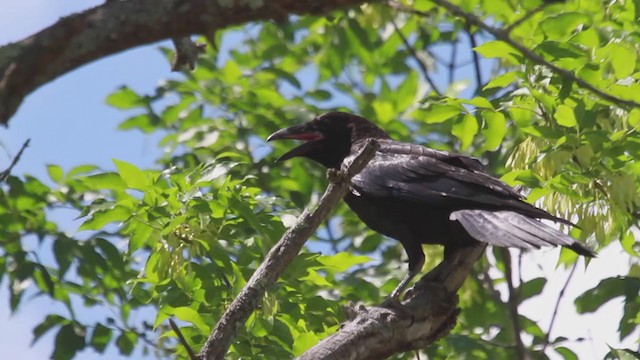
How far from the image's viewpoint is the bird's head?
264 inches

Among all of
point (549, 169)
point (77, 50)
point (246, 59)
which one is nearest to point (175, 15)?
point (77, 50)

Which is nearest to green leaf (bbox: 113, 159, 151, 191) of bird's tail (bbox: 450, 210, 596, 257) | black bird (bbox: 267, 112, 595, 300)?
black bird (bbox: 267, 112, 595, 300)

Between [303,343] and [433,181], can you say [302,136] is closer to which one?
[433,181]

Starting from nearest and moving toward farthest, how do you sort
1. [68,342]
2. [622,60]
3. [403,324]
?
1. [403,324]
2. [622,60]
3. [68,342]

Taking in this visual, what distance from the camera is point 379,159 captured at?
6152mm

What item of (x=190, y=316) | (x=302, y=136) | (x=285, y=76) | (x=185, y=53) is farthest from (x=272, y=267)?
(x=285, y=76)

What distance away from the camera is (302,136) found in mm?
6754

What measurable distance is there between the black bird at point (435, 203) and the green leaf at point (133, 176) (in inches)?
46.8

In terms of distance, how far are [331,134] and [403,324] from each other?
96.1 inches

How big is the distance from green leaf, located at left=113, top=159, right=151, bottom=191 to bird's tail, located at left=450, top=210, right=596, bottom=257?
1427 millimetres

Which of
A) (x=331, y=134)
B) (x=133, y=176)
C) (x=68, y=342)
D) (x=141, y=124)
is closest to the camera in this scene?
(x=133, y=176)

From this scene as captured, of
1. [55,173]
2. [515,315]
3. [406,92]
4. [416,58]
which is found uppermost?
[416,58]

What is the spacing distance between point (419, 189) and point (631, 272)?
1086 millimetres

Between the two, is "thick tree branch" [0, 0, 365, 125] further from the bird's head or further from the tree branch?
the bird's head
